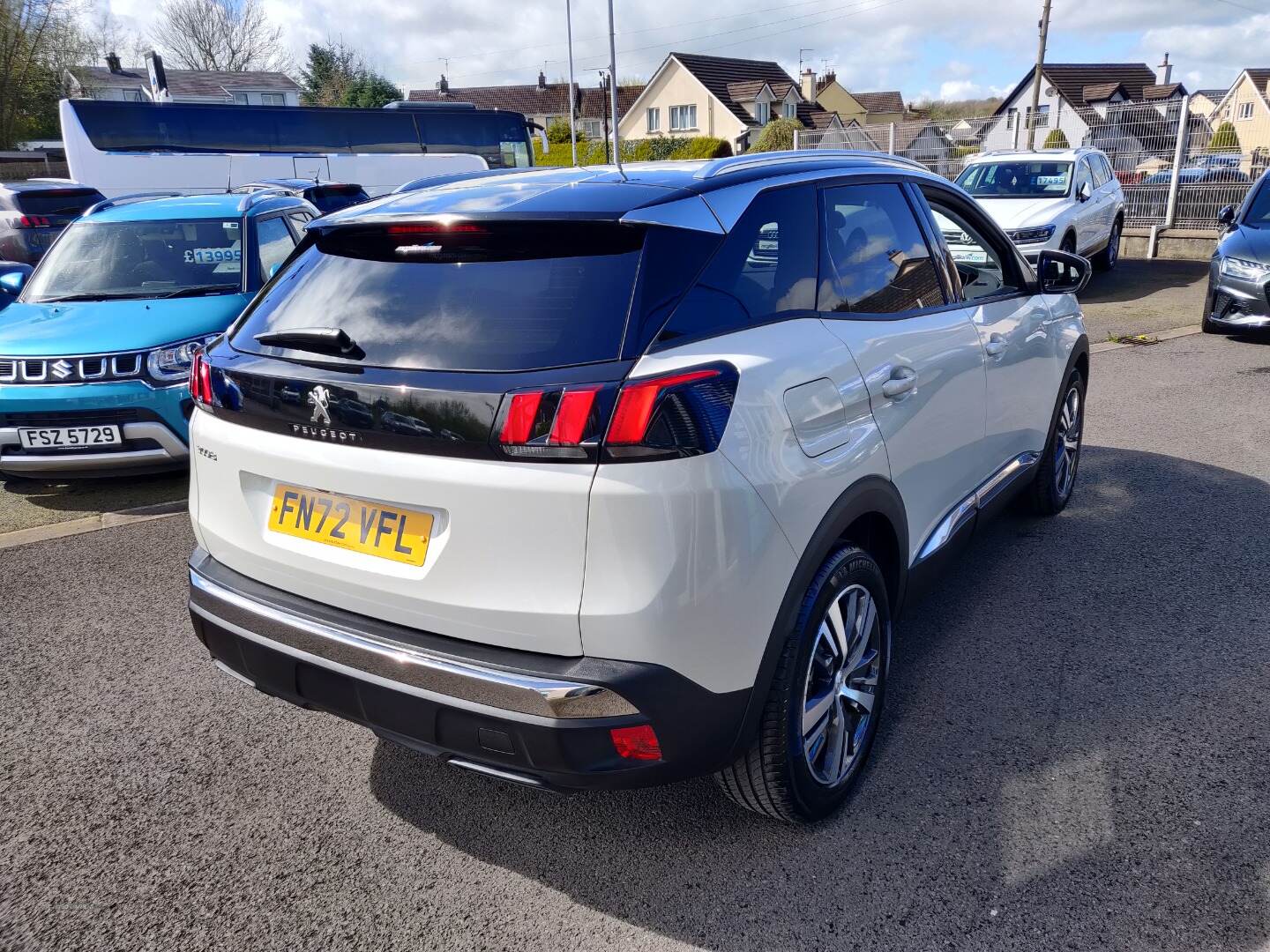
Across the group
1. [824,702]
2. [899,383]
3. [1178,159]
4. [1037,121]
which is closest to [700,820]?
[824,702]

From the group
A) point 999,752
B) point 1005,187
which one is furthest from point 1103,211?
point 999,752

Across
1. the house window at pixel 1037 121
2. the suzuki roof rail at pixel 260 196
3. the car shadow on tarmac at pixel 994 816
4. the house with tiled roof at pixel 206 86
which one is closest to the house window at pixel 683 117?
the house with tiled roof at pixel 206 86

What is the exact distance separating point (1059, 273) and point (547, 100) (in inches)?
3153

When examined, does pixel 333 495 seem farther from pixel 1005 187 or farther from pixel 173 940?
pixel 1005 187

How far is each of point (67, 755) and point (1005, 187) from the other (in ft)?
44.8

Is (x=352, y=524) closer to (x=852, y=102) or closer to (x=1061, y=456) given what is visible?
(x=1061, y=456)

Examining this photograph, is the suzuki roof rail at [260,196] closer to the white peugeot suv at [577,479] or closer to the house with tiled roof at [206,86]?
the white peugeot suv at [577,479]

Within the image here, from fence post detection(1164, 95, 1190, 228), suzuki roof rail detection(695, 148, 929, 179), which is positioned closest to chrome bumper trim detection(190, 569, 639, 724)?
suzuki roof rail detection(695, 148, 929, 179)

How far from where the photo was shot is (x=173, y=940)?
2.31 meters

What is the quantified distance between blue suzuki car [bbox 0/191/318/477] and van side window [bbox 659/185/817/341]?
396 cm

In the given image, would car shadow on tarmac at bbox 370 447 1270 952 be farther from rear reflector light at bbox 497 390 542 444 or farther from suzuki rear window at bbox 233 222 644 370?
suzuki rear window at bbox 233 222 644 370

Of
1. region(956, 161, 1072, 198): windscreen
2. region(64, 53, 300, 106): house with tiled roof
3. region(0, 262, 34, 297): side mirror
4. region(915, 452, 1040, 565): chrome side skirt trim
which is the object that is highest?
region(64, 53, 300, 106): house with tiled roof

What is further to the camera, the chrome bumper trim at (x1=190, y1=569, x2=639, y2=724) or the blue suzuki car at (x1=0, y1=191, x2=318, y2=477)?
the blue suzuki car at (x1=0, y1=191, x2=318, y2=477)

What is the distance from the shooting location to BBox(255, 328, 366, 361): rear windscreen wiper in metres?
2.33
